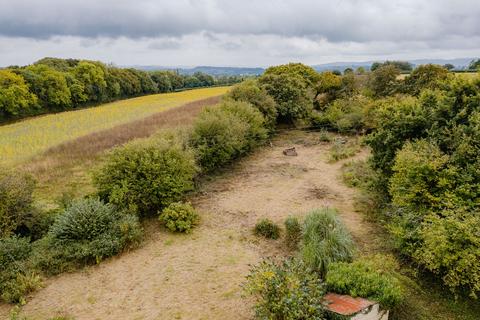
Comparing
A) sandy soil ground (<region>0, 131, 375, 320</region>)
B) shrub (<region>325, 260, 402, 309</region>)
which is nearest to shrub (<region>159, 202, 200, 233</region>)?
sandy soil ground (<region>0, 131, 375, 320</region>)

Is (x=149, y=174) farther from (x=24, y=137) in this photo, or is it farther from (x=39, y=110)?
(x=39, y=110)

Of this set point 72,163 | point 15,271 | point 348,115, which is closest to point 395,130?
point 15,271

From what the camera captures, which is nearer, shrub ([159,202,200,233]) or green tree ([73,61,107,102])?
shrub ([159,202,200,233])

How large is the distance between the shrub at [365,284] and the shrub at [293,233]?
8.90 ft

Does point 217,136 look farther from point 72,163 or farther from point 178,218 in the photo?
point 72,163

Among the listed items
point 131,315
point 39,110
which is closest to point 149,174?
point 131,315

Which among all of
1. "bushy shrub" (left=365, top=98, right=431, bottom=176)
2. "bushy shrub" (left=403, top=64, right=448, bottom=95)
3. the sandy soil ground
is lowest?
the sandy soil ground

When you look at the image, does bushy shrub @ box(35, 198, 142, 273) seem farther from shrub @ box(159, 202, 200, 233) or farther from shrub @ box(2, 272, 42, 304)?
shrub @ box(159, 202, 200, 233)

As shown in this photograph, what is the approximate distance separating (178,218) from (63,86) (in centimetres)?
4037

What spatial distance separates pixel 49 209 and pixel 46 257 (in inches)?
130

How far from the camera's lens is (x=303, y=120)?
27.6 metres

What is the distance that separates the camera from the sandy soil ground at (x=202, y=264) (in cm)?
720

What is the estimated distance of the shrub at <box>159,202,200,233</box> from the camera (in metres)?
10.6

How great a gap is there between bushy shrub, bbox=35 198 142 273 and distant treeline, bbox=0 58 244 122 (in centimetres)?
A: 3274
